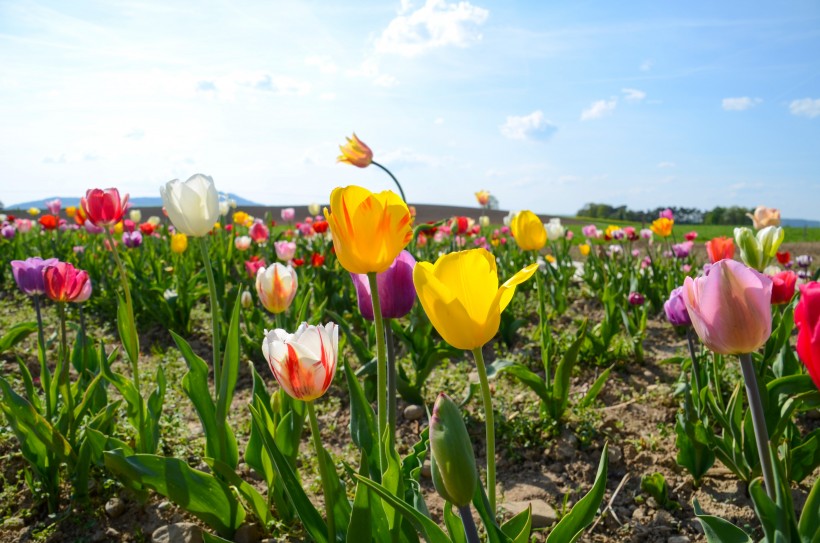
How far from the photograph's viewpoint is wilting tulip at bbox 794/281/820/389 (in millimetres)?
861

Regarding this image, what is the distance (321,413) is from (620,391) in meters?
1.47

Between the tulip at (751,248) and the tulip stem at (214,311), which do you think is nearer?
the tulip stem at (214,311)

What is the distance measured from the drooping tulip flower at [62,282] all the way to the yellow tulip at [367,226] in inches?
60.7

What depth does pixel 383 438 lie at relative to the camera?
1.24 meters

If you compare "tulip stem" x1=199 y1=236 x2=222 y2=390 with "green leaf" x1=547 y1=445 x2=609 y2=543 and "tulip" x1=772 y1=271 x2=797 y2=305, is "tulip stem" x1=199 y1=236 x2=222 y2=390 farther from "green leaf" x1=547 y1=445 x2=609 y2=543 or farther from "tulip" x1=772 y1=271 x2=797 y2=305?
"tulip" x1=772 y1=271 x2=797 y2=305

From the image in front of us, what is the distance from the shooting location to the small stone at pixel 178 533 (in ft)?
5.83

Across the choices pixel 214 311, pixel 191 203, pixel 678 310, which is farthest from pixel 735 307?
pixel 191 203

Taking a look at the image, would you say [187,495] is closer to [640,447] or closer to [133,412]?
[133,412]

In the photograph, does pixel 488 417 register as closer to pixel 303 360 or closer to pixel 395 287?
pixel 303 360

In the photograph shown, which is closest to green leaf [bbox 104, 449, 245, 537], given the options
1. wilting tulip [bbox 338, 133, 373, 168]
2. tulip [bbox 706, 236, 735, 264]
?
tulip [bbox 706, 236, 735, 264]

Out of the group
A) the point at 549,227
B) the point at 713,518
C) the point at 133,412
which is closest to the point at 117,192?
the point at 133,412

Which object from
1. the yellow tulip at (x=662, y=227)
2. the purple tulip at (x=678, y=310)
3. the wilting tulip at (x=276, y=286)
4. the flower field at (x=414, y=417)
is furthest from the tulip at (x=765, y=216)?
the wilting tulip at (x=276, y=286)

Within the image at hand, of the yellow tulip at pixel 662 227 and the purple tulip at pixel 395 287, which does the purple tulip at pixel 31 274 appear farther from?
the yellow tulip at pixel 662 227

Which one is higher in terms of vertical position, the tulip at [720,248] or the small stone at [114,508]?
the tulip at [720,248]
